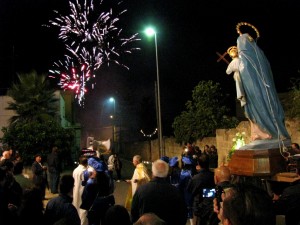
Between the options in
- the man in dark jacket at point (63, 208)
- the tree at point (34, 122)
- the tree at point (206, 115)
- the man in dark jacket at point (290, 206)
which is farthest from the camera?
the tree at point (206, 115)

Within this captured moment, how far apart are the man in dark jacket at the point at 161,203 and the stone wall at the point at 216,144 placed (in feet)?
42.2

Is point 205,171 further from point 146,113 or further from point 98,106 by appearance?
point 98,106

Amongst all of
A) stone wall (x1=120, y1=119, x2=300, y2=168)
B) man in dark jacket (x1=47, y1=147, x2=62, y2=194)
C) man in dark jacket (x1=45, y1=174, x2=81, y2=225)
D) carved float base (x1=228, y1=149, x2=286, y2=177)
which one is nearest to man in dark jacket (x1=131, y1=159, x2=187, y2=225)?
man in dark jacket (x1=45, y1=174, x2=81, y2=225)

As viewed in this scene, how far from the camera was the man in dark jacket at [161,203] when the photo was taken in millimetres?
5297

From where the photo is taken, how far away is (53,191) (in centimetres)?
1551

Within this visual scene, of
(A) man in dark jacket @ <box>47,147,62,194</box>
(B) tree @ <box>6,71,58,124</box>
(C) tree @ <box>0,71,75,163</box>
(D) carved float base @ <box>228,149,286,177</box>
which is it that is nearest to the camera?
(D) carved float base @ <box>228,149,286,177</box>

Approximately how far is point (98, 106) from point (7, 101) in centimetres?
3254

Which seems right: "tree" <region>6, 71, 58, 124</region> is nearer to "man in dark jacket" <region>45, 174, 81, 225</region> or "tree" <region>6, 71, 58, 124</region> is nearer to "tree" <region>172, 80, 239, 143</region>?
"tree" <region>172, 80, 239, 143</region>

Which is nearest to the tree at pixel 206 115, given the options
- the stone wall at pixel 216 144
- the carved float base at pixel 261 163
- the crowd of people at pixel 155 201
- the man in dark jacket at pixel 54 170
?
the stone wall at pixel 216 144

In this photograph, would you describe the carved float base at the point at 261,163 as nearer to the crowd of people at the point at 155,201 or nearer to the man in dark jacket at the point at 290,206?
the crowd of people at the point at 155,201

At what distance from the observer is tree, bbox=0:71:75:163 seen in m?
20.3

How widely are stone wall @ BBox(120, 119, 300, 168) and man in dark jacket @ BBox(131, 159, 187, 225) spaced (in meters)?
12.9

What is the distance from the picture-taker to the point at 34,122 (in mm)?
21328

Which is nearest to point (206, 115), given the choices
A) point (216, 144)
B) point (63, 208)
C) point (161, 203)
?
point (216, 144)
